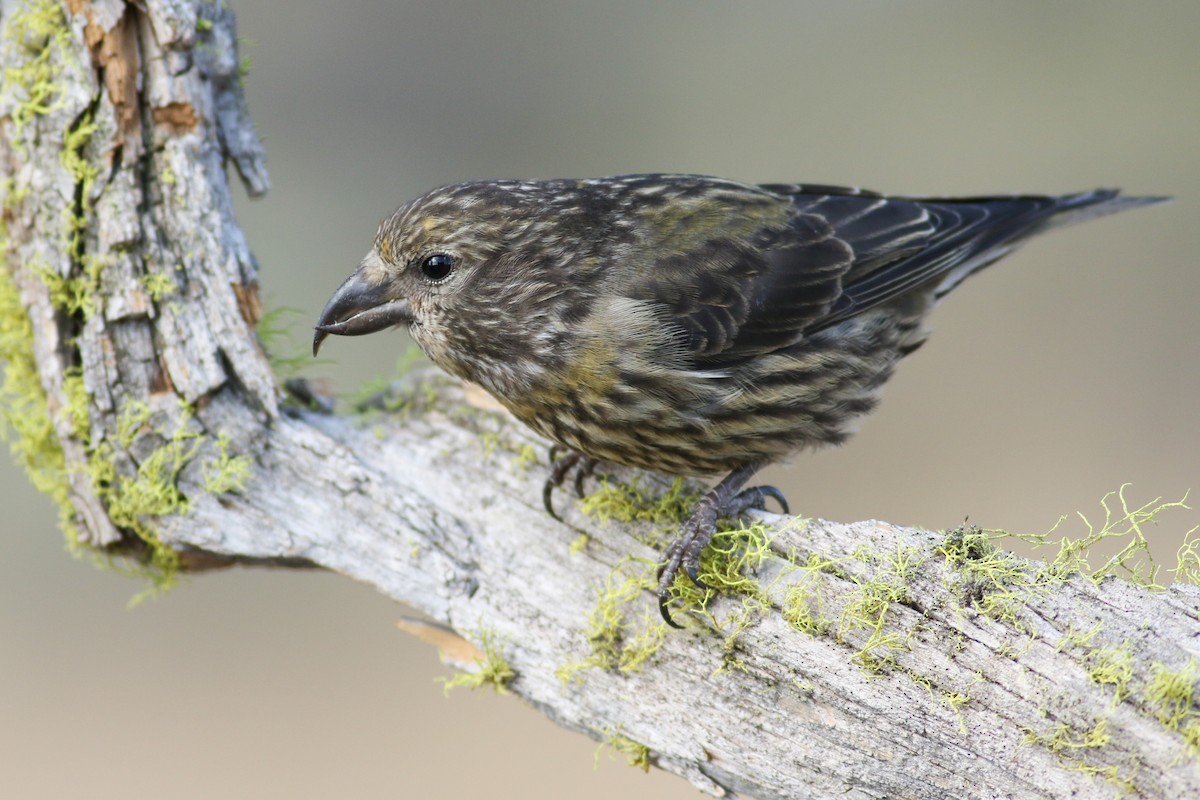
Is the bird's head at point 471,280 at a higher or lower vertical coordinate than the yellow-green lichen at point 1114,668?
higher

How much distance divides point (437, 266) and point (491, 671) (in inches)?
65.0

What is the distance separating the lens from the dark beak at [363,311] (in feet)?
14.0

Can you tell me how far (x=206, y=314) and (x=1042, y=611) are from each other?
351cm

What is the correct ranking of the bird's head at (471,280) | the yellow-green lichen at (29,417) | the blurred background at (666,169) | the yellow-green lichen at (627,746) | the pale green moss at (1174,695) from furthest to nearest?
1. the blurred background at (666,169)
2. the yellow-green lichen at (29,417)
3. the bird's head at (471,280)
4. the yellow-green lichen at (627,746)
5. the pale green moss at (1174,695)

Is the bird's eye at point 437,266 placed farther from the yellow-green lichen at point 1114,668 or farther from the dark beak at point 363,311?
the yellow-green lichen at point 1114,668

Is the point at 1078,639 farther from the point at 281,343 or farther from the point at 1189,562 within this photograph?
the point at 281,343

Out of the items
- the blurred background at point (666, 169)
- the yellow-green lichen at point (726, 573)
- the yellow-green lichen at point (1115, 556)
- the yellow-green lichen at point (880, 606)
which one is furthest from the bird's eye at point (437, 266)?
the blurred background at point (666, 169)

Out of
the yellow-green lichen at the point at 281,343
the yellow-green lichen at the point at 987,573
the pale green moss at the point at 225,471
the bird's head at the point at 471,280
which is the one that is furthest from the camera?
the yellow-green lichen at the point at 281,343

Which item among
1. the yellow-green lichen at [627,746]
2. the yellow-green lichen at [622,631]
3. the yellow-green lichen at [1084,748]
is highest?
the yellow-green lichen at [1084,748]

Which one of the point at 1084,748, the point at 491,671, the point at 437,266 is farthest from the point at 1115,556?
the point at 437,266

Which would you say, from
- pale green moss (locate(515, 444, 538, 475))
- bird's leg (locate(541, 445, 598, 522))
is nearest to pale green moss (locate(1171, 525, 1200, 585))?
bird's leg (locate(541, 445, 598, 522))

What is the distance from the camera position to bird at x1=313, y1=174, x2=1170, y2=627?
13.6 feet

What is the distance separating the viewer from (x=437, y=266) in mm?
4223

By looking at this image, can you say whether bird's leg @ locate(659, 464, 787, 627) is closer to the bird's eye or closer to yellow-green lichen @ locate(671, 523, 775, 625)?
yellow-green lichen @ locate(671, 523, 775, 625)
